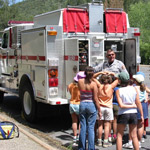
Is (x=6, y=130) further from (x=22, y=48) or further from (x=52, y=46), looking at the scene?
(x=22, y=48)

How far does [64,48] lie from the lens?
25.4ft

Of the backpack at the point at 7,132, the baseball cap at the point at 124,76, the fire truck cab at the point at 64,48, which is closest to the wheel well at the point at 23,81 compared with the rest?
the fire truck cab at the point at 64,48

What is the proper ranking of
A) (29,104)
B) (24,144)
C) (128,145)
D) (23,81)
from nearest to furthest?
(24,144), (128,145), (29,104), (23,81)

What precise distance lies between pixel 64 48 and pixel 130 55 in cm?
186

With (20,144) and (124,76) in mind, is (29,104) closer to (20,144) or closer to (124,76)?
(20,144)

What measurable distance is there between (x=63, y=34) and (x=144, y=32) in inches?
1615

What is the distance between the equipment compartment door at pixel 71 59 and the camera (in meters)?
7.33

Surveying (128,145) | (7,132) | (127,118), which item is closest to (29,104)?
(7,132)

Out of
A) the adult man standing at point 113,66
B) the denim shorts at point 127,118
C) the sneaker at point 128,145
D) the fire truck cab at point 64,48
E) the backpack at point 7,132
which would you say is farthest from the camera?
the fire truck cab at point 64,48

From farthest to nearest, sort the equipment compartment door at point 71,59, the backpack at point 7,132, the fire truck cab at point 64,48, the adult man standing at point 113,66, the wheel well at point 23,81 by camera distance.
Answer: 1. the wheel well at point 23,81
2. the fire truck cab at point 64,48
3. the equipment compartment door at point 71,59
4. the adult man standing at point 113,66
5. the backpack at point 7,132

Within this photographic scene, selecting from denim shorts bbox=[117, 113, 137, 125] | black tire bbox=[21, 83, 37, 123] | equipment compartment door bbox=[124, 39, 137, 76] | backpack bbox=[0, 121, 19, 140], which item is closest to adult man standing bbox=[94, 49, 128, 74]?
equipment compartment door bbox=[124, 39, 137, 76]

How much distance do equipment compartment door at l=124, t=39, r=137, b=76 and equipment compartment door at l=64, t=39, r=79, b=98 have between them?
1762mm

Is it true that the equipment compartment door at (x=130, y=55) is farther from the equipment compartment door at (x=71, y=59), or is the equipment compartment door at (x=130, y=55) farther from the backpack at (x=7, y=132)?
the backpack at (x=7, y=132)

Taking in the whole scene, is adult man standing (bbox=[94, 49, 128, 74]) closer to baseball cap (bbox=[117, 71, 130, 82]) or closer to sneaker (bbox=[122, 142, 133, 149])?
sneaker (bbox=[122, 142, 133, 149])
